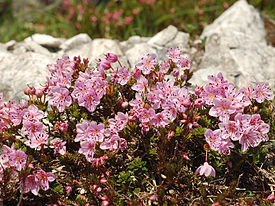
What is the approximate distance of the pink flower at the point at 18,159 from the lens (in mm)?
2767

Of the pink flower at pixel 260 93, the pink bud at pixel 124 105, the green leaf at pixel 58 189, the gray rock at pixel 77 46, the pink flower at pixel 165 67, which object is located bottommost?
the green leaf at pixel 58 189

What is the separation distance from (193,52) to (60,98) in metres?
2.90

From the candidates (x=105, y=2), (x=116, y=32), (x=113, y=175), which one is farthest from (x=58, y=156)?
(x=105, y=2)

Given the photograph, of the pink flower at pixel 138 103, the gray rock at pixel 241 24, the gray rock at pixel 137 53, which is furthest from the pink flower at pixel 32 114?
the gray rock at pixel 241 24

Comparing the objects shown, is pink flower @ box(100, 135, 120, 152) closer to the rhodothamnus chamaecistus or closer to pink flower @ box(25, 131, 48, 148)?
the rhodothamnus chamaecistus

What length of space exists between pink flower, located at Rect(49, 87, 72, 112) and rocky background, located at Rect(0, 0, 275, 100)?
95cm

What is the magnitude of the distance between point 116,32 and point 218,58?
2762mm

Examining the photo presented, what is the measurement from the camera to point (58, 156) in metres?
3.14

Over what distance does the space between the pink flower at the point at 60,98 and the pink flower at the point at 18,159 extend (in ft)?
2.08

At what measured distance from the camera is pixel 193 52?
5285 millimetres

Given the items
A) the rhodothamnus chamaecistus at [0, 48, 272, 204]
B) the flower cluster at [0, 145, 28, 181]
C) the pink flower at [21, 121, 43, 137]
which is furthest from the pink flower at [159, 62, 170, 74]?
the flower cluster at [0, 145, 28, 181]

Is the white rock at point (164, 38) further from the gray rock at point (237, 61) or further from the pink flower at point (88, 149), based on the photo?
the pink flower at point (88, 149)

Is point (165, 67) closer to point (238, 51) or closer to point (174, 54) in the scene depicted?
point (174, 54)

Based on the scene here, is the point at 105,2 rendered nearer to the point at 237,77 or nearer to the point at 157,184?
the point at 237,77
